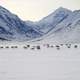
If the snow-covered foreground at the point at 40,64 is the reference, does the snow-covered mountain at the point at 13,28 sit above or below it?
above

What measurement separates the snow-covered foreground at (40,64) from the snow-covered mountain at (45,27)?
227mm

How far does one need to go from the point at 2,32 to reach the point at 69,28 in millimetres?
1277

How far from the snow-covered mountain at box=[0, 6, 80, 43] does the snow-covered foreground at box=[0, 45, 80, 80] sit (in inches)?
8.9

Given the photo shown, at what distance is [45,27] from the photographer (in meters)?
5.25

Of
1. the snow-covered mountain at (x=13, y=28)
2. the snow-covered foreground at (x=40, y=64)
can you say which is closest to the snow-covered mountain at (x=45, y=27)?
the snow-covered mountain at (x=13, y=28)

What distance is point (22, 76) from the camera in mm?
4277

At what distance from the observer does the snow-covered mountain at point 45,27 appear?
5.07 meters

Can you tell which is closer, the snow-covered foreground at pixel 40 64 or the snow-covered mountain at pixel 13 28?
the snow-covered foreground at pixel 40 64

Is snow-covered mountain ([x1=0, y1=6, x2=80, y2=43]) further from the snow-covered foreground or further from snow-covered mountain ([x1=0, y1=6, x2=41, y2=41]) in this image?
the snow-covered foreground

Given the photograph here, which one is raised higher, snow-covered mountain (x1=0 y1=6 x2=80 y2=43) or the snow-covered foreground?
snow-covered mountain (x1=0 y1=6 x2=80 y2=43)

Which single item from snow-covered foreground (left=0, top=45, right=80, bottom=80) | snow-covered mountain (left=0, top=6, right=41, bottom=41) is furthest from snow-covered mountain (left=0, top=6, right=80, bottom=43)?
snow-covered foreground (left=0, top=45, right=80, bottom=80)

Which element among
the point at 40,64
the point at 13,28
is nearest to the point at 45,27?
the point at 13,28

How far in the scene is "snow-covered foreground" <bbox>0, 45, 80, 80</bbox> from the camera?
4289mm

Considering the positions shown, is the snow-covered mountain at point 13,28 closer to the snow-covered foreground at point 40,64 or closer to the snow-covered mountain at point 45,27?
the snow-covered mountain at point 45,27
